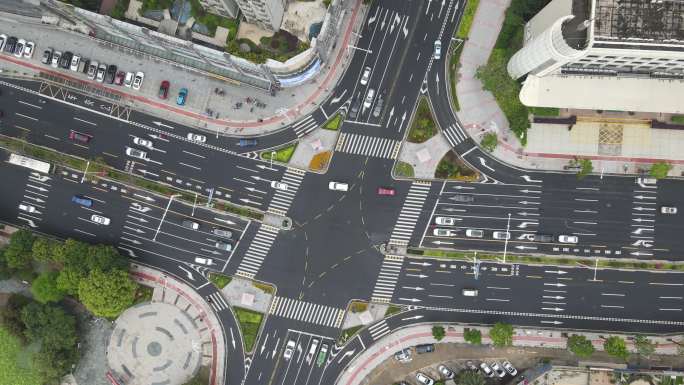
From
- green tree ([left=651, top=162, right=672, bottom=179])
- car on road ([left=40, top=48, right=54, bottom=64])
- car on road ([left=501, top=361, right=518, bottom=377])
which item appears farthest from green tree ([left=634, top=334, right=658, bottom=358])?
car on road ([left=40, top=48, right=54, bottom=64])

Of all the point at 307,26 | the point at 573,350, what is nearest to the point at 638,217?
the point at 573,350

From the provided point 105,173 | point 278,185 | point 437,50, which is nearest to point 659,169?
point 437,50

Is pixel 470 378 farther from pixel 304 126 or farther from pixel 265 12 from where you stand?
pixel 265 12

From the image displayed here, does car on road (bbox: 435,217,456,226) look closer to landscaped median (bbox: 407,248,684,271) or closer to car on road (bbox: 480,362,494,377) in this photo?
landscaped median (bbox: 407,248,684,271)

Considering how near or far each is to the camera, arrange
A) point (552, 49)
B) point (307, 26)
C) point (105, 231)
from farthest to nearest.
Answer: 1. point (105, 231)
2. point (307, 26)
3. point (552, 49)

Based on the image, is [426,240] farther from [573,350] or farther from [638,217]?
[638,217]

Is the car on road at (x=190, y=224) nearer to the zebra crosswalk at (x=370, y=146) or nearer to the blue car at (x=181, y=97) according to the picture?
the blue car at (x=181, y=97)

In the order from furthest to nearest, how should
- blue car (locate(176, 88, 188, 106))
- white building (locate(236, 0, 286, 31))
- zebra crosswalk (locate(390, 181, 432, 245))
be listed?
zebra crosswalk (locate(390, 181, 432, 245))
blue car (locate(176, 88, 188, 106))
white building (locate(236, 0, 286, 31))
